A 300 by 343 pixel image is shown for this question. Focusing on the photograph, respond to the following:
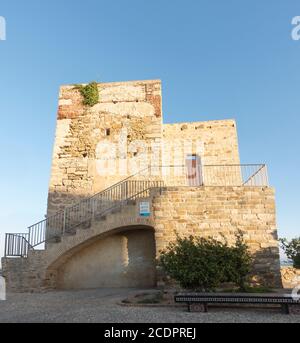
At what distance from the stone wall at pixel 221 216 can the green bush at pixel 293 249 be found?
1.07m

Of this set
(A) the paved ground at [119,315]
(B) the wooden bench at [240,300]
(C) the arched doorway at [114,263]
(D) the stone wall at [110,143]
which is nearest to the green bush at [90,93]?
(D) the stone wall at [110,143]

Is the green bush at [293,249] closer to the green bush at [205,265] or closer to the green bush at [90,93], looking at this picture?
the green bush at [205,265]

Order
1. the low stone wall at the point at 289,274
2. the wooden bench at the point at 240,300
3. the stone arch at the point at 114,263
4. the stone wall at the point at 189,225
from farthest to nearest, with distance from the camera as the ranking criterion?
1. the low stone wall at the point at 289,274
2. the stone arch at the point at 114,263
3. the stone wall at the point at 189,225
4. the wooden bench at the point at 240,300

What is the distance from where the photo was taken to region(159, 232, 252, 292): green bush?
631 centimetres

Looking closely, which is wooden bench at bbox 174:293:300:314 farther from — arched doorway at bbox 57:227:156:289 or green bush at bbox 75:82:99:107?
green bush at bbox 75:82:99:107

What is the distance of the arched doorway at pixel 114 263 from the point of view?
991 centimetres

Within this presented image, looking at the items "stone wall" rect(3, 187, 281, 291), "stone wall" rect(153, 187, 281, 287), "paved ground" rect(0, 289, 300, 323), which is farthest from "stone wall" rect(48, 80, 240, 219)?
"paved ground" rect(0, 289, 300, 323)

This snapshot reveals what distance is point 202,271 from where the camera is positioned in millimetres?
6301

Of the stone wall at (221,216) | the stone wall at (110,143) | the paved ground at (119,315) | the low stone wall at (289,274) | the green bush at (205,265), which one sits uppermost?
the stone wall at (110,143)

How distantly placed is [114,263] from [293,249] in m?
5.99

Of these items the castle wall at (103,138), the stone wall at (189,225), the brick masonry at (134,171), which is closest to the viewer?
the stone wall at (189,225)

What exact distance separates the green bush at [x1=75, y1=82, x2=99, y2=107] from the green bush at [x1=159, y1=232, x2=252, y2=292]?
8.09 m
